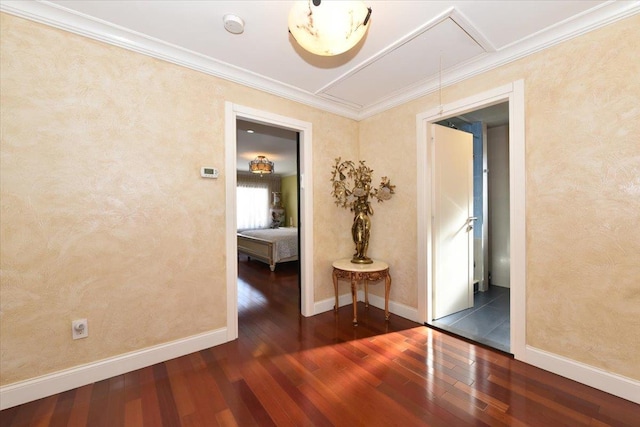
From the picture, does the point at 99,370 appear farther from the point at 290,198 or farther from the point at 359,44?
the point at 290,198

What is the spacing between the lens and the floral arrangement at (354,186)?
3010mm

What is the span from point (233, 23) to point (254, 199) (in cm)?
743

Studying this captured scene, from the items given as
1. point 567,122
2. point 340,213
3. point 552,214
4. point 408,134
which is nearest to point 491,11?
point 567,122

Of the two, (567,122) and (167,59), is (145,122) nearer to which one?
(167,59)

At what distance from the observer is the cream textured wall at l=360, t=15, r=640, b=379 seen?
5.30ft

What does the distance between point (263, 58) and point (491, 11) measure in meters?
1.69

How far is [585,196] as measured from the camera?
1760 mm

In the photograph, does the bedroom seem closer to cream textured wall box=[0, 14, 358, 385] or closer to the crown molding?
the crown molding

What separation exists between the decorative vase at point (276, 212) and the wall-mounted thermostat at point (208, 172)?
22.5 feet

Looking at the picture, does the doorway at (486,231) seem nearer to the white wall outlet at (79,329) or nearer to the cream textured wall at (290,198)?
the white wall outlet at (79,329)

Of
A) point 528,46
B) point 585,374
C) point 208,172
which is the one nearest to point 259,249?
point 208,172

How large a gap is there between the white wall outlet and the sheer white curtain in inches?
270

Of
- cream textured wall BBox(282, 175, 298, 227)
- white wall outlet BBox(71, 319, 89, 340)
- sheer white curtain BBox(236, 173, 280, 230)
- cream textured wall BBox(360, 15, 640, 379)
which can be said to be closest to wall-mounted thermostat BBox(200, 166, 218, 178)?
white wall outlet BBox(71, 319, 89, 340)

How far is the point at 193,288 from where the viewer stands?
2.21m
